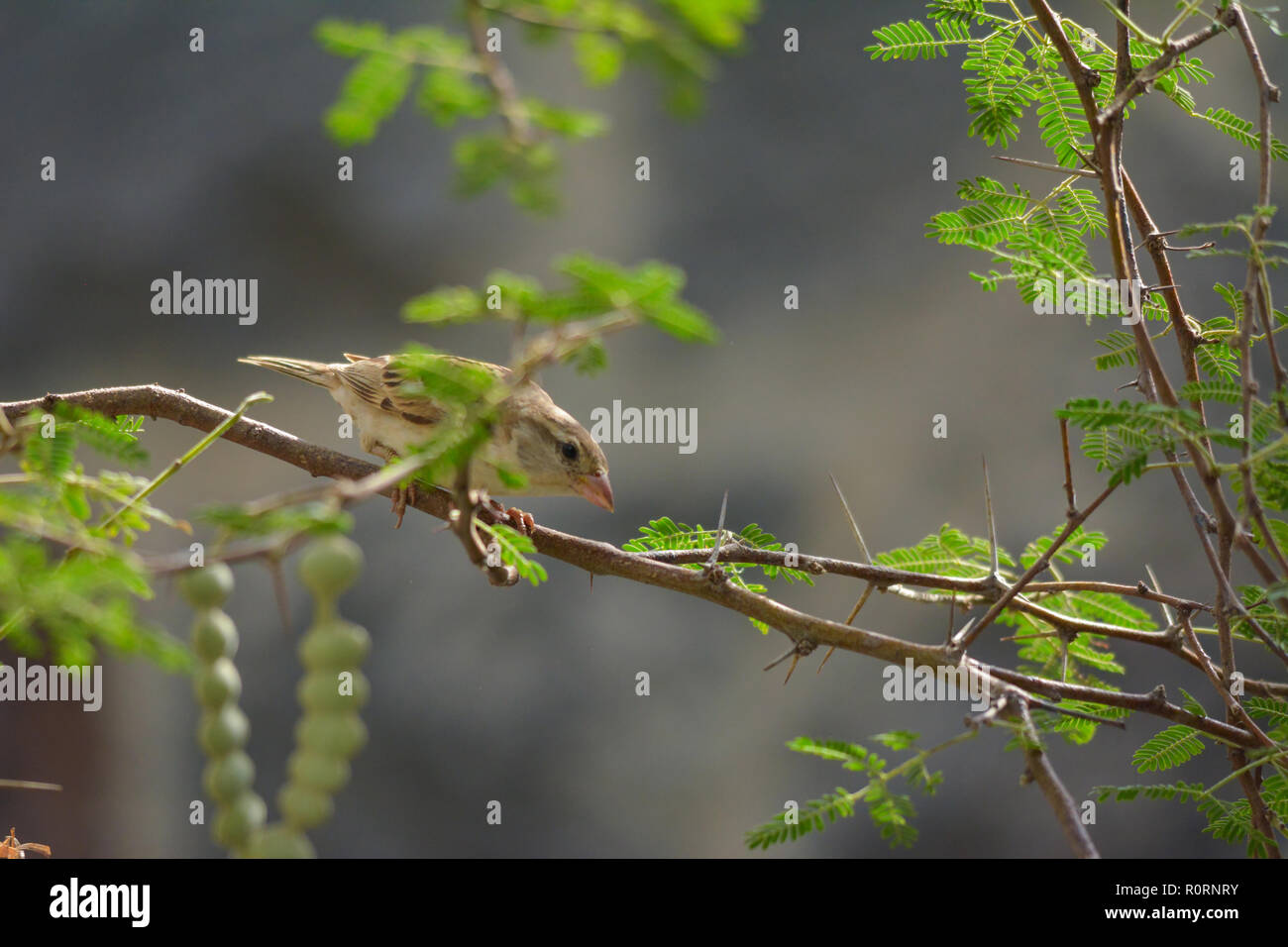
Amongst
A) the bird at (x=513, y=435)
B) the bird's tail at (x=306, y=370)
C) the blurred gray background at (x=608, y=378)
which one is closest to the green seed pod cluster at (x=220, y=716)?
the bird at (x=513, y=435)

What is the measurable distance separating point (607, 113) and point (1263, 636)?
5.91 meters

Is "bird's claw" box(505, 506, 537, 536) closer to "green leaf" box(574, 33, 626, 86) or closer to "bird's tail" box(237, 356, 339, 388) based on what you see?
"bird's tail" box(237, 356, 339, 388)

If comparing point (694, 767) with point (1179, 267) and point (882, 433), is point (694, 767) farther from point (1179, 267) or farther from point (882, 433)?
point (1179, 267)

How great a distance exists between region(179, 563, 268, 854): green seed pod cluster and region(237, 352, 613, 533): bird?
1.47 metres

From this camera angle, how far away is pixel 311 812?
1.19 meters

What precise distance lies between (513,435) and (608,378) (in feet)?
12.1

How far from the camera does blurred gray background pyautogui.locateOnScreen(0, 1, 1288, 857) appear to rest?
654 centimetres

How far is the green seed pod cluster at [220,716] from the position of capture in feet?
3.99

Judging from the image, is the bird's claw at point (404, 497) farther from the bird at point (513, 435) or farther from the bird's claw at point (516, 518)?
the bird's claw at point (516, 518)

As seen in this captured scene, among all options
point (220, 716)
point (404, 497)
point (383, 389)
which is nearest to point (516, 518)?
point (404, 497)

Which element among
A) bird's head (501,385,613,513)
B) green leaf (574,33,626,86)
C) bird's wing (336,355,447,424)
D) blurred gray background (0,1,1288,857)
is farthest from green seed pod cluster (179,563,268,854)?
blurred gray background (0,1,1288,857)

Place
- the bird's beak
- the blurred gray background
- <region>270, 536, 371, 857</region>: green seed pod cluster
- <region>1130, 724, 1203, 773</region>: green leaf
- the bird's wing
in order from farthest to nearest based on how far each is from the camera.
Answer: the blurred gray background → the bird's wing → the bird's beak → <region>1130, 724, 1203, 773</region>: green leaf → <region>270, 536, 371, 857</region>: green seed pod cluster

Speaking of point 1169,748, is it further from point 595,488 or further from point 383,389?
point 383,389

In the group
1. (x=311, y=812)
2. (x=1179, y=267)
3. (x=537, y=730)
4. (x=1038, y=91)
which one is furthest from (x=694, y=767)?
(x=311, y=812)
